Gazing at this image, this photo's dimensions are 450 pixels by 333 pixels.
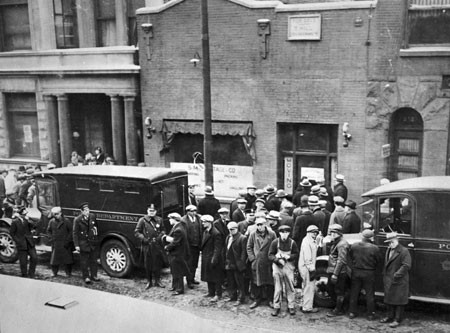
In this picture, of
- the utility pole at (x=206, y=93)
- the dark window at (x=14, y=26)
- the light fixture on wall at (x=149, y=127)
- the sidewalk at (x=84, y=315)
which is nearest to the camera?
the sidewalk at (x=84, y=315)

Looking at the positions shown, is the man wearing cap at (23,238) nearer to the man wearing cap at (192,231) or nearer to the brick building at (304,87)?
the man wearing cap at (192,231)

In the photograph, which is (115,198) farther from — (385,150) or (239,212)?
(385,150)

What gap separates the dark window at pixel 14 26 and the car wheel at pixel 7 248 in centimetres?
1144

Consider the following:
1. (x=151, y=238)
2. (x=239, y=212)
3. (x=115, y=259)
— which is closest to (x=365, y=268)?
(x=239, y=212)

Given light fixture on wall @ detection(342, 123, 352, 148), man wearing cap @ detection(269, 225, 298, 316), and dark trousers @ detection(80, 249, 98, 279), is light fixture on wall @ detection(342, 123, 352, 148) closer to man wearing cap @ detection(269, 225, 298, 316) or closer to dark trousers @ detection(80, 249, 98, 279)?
man wearing cap @ detection(269, 225, 298, 316)

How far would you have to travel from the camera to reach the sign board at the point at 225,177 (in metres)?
17.3

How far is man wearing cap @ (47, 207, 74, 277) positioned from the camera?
11.9 m

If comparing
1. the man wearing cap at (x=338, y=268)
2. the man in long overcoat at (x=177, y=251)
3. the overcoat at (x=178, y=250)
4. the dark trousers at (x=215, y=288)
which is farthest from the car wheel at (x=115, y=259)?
the man wearing cap at (x=338, y=268)

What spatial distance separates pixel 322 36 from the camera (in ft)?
50.9

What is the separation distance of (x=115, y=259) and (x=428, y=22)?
10.1 m

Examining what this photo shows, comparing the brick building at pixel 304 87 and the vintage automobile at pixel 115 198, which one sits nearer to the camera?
the vintage automobile at pixel 115 198

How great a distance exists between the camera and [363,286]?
9477 mm

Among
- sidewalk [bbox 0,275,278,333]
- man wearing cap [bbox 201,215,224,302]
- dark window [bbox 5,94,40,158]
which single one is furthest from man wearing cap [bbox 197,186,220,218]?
dark window [bbox 5,94,40,158]

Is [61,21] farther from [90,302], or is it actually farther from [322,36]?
[90,302]
